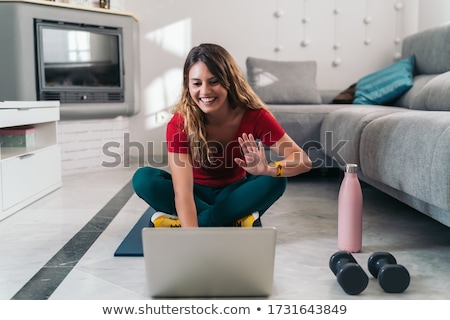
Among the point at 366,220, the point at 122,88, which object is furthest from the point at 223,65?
the point at 122,88

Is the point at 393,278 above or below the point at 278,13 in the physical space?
below

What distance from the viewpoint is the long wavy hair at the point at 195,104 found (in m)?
1.56

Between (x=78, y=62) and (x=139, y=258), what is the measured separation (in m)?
2.21

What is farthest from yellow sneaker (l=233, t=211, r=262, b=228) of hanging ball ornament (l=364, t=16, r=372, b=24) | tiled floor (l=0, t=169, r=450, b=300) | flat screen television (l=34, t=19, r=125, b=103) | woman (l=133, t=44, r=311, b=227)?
hanging ball ornament (l=364, t=16, r=372, b=24)

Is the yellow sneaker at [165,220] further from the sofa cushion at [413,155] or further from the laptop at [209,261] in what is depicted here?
the sofa cushion at [413,155]

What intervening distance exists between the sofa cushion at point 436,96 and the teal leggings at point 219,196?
42.7 inches

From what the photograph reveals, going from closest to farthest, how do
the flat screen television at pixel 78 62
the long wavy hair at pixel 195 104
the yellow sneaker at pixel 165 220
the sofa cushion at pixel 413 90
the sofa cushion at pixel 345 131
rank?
the long wavy hair at pixel 195 104
the yellow sneaker at pixel 165 220
the sofa cushion at pixel 345 131
the sofa cushion at pixel 413 90
the flat screen television at pixel 78 62

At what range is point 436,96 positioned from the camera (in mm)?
2502

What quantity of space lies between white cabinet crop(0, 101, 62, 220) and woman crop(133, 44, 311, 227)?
2.61 feet

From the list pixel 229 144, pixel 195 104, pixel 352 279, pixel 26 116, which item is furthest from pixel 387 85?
pixel 352 279

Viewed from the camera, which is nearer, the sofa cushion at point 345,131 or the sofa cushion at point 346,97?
the sofa cushion at point 345,131

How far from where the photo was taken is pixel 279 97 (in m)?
3.59

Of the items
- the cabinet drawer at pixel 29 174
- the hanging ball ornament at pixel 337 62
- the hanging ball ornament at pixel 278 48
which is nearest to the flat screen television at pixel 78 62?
the cabinet drawer at pixel 29 174

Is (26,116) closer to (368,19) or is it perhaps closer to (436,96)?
(436,96)
